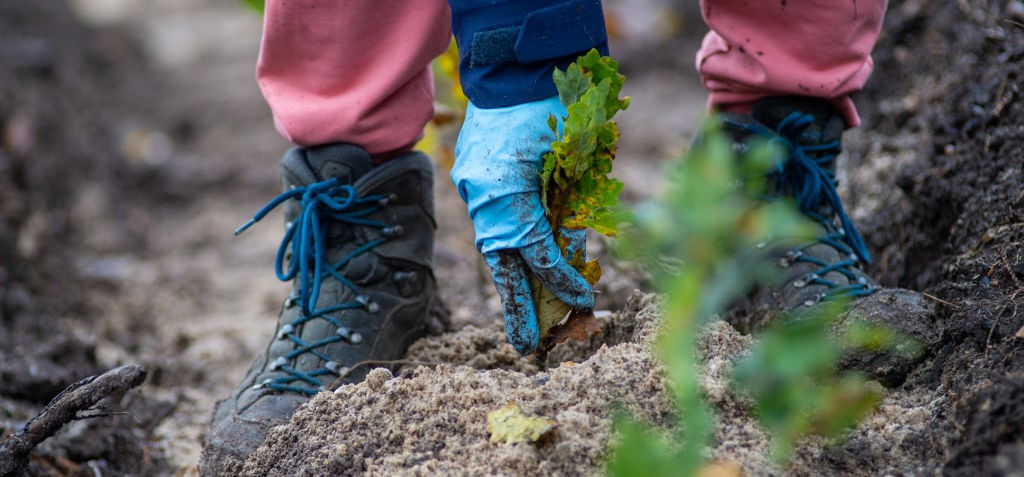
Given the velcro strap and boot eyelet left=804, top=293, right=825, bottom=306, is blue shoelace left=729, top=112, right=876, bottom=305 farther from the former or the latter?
the velcro strap

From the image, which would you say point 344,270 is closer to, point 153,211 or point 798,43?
point 798,43

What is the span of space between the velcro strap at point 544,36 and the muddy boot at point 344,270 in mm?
496

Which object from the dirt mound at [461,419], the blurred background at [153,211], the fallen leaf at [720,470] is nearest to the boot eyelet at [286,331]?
the dirt mound at [461,419]

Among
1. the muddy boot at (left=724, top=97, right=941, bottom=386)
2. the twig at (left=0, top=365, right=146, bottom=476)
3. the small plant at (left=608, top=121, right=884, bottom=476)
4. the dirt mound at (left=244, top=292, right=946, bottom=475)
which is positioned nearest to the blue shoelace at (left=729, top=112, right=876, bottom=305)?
the muddy boot at (left=724, top=97, right=941, bottom=386)

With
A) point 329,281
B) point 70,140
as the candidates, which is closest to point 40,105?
point 70,140

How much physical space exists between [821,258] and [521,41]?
918 millimetres

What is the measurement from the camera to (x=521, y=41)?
Answer: 1.62 meters

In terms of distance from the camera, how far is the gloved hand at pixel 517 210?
162 cm

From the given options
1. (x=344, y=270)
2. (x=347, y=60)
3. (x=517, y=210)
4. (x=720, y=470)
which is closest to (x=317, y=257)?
(x=344, y=270)

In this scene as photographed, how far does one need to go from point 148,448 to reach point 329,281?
0.66 m

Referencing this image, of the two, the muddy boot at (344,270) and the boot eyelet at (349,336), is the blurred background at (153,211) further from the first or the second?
the boot eyelet at (349,336)

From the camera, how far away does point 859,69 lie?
2098 mm

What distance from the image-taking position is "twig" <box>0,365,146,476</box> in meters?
1.75

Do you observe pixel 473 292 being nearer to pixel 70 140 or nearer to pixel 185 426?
pixel 185 426
